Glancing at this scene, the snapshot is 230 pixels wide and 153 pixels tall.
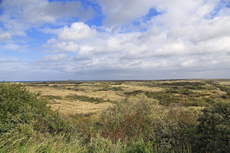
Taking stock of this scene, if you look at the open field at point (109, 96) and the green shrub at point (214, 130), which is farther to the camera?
the open field at point (109, 96)

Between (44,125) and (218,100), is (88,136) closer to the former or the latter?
(44,125)

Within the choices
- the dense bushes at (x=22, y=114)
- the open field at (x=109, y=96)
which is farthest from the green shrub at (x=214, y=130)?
the dense bushes at (x=22, y=114)

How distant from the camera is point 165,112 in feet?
32.8

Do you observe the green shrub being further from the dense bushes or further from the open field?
the dense bushes

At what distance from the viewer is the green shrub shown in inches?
171

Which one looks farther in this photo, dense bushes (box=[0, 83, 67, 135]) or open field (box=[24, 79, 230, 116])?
open field (box=[24, 79, 230, 116])

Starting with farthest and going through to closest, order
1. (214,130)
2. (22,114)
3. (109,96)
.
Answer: (109,96)
(22,114)
(214,130)

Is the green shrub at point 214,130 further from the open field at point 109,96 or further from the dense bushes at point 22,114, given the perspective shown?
the dense bushes at point 22,114

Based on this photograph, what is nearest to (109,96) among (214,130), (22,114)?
(22,114)

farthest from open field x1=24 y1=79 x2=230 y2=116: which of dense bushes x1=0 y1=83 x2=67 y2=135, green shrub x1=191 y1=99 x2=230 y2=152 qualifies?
green shrub x1=191 y1=99 x2=230 y2=152

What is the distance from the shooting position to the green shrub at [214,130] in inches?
171

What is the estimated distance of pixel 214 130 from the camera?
4.66 m

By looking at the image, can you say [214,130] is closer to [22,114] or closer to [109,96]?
[22,114]

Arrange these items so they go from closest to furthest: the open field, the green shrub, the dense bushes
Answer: the green shrub
the dense bushes
the open field
